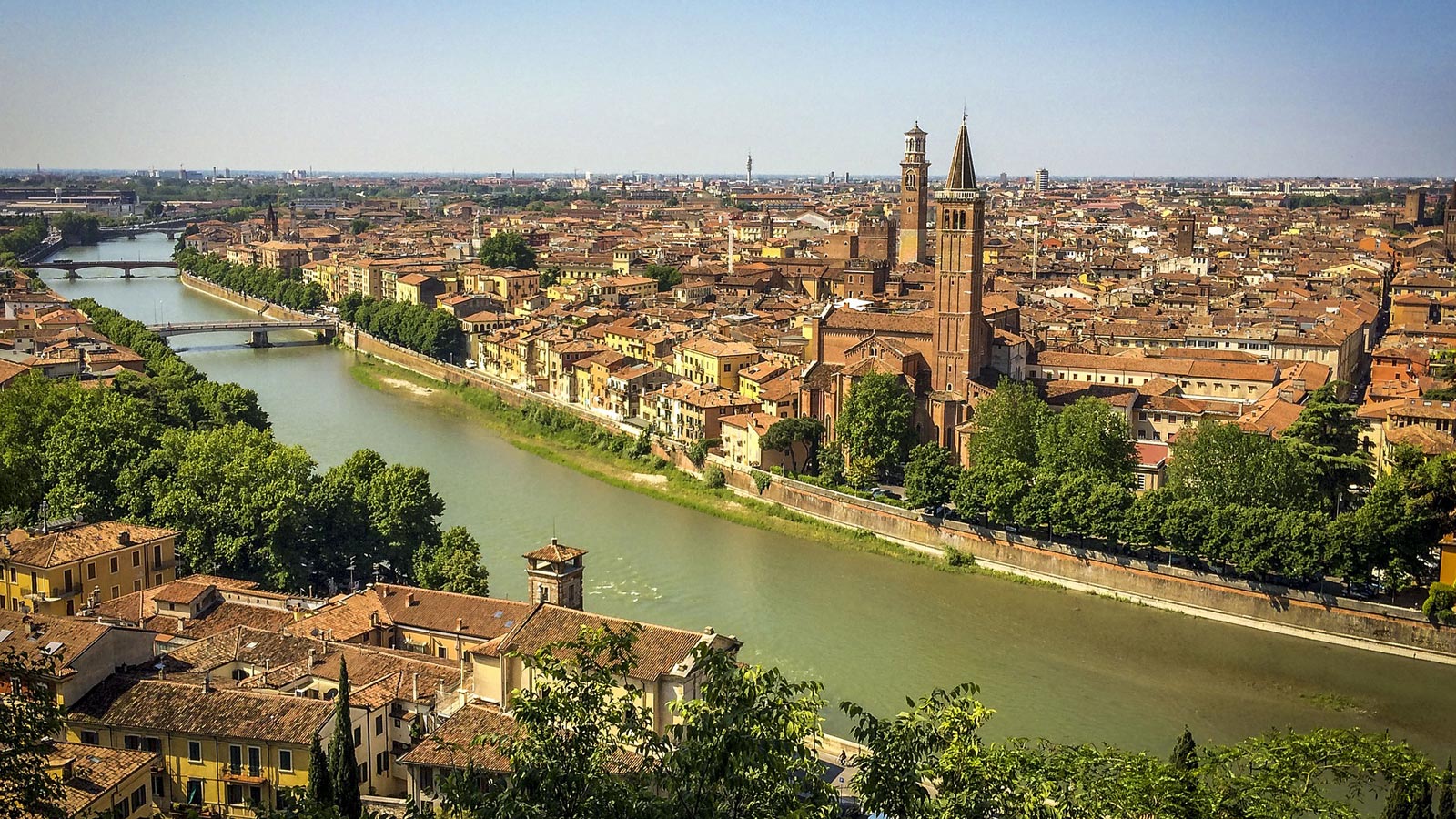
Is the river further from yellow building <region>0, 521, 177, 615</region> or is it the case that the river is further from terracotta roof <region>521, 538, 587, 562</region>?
yellow building <region>0, 521, 177, 615</region>

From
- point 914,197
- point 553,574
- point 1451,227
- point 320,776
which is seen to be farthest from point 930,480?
point 1451,227

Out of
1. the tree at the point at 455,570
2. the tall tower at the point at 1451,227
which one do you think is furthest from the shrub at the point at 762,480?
the tall tower at the point at 1451,227

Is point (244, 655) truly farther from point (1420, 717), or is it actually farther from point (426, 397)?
point (426, 397)

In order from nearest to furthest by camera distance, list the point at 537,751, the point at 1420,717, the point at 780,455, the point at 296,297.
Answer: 1. the point at 537,751
2. the point at 1420,717
3. the point at 780,455
4. the point at 296,297

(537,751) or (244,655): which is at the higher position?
(537,751)

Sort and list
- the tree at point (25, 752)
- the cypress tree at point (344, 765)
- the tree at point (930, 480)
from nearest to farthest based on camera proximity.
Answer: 1. the tree at point (25, 752)
2. the cypress tree at point (344, 765)
3. the tree at point (930, 480)

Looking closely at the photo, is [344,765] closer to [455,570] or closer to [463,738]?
[463,738]

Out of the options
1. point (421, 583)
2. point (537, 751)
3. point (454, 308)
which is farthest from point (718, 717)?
point (454, 308)

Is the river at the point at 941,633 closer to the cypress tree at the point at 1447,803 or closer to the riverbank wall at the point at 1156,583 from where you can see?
the riverbank wall at the point at 1156,583
